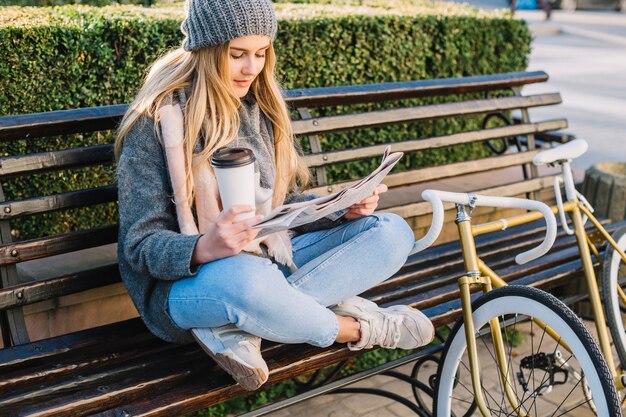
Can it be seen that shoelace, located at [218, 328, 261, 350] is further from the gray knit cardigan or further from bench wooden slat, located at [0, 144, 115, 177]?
bench wooden slat, located at [0, 144, 115, 177]

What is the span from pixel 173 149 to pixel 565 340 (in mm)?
1273

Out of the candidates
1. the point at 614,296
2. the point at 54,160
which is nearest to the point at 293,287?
the point at 54,160

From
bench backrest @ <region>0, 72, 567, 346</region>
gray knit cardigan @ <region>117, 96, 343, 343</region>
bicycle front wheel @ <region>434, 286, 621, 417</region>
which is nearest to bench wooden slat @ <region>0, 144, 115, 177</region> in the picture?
→ bench backrest @ <region>0, 72, 567, 346</region>

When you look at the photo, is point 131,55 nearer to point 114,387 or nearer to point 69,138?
point 69,138

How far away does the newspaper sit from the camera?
2.18m

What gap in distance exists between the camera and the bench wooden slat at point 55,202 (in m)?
2.62

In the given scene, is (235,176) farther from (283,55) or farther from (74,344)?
(283,55)

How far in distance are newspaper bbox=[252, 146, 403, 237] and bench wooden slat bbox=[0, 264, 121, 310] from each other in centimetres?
73

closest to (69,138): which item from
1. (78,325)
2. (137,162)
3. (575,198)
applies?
(78,325)

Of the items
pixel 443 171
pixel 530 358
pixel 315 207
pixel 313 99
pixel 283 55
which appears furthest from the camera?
pixel 283 55

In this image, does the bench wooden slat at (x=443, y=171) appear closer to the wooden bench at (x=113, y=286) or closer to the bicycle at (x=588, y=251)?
the wooden bench at (x=113, y=286)

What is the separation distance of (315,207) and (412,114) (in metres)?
1.69

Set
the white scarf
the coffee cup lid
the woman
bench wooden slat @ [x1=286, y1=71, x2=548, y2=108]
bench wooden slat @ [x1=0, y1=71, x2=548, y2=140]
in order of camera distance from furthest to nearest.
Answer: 1. bench wooden slat @ [x1=286, y1=71, x2=548, y2=108]
2. bench wooden slat @ [x1=0, y1=71, x2=548, y2=140]
3. the white scarf
4. the woman
5. the coffee cup lid

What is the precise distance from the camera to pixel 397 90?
373cm
